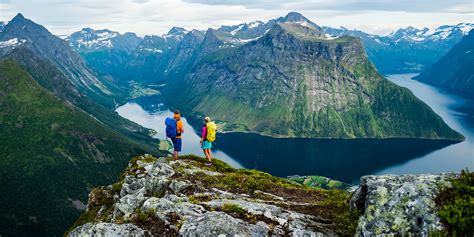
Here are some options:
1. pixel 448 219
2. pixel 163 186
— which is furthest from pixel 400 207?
pixel 163 186

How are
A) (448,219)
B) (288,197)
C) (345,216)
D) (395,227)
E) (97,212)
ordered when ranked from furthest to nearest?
(97,212), (288,197), (345,216), (395,227), (448,219)

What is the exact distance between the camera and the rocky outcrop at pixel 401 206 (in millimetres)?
23047

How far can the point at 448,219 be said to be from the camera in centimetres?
2169

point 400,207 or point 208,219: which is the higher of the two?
point 400,207

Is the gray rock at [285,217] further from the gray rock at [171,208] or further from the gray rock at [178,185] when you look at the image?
the gray rock at [178,185]

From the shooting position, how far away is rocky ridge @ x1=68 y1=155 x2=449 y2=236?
24.1m

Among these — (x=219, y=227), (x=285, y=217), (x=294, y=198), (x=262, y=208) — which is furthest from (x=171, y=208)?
(x=294, y=198)

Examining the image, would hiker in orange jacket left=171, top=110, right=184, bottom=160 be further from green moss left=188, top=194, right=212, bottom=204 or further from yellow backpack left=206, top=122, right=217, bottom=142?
green moss left=188, top=194, right=212, bottom=204

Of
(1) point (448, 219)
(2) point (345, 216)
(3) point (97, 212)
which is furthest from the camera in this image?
(3) point (97, 212)

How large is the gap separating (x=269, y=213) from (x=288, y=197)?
763 cm

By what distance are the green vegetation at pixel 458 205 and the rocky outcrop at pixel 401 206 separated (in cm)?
44

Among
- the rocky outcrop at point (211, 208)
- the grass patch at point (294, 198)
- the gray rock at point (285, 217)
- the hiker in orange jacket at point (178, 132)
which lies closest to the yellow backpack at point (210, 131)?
the hiker in orange jacket at point (178, 132)

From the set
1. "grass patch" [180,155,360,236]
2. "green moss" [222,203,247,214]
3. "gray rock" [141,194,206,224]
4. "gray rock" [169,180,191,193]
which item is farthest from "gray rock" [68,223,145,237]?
"gray rock" [169,180,191,193]

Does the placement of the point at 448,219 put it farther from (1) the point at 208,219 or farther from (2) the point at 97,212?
(2) the point at 97,212
